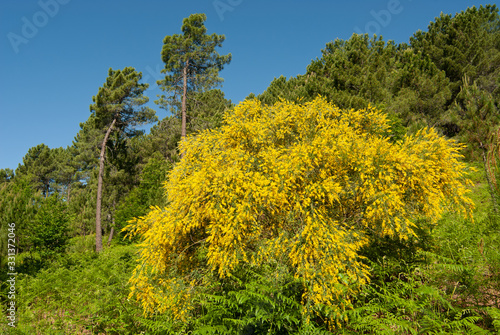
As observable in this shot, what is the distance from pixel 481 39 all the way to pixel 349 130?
22641 millimetres

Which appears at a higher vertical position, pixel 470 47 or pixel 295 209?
pixel 470 47

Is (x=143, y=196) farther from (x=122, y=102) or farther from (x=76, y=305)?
(x=76, y=305)

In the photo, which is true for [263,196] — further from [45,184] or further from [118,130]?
[45,184]

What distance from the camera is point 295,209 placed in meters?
5.71

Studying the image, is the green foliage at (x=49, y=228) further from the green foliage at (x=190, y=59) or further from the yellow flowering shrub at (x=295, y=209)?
the yellow flowering shrub at (x=295, y=209)

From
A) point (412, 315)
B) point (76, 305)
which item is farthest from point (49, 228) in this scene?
point (412, 315)

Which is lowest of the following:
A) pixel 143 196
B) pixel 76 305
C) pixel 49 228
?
pixel 76 305

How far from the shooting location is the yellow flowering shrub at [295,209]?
531 cm

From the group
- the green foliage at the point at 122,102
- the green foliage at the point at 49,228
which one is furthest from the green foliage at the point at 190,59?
the green foliage at the point at 49,228

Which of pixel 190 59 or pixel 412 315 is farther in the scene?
pixel 190 59

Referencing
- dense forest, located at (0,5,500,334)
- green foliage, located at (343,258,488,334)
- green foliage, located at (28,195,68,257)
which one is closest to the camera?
green foliage, located at (343,258,488,334)

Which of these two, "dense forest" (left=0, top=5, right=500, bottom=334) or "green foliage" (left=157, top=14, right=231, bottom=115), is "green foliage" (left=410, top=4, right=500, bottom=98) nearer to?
"dense forest" (left=0, top=5, right=500, bottom=334)

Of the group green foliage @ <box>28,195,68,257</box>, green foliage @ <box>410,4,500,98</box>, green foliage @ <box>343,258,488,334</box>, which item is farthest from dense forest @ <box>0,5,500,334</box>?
green foliage @ <box>410,4,500,98</box>

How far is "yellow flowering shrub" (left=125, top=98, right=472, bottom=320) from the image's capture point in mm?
5312
